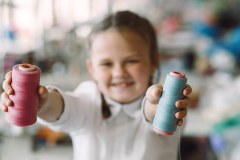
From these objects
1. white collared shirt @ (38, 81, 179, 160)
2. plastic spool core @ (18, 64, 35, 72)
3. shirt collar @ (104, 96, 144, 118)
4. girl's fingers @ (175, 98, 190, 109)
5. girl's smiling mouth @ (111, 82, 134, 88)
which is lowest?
white collared shirt @ (38, 81, 179, 160)

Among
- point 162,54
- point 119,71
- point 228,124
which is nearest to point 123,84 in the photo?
point 119,71

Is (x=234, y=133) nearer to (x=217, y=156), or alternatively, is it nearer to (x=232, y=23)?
(x=217, y=156)

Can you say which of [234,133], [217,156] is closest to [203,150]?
[217,156]

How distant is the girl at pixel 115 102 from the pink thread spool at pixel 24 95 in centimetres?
4

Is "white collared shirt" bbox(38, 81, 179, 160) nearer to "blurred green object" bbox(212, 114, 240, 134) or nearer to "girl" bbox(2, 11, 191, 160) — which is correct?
A: "girl" bbox(2, 11, 191, 160)

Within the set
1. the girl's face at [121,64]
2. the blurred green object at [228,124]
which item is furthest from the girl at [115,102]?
the blurred green object at [228,124]

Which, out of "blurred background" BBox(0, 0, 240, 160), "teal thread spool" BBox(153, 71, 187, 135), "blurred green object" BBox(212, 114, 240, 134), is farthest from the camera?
"blurred green object" BBox(212, 114, 240, 134)

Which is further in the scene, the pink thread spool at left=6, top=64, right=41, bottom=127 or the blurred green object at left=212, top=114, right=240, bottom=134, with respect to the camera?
the blurred green object at left=212, top=114, right=240, bottom=134

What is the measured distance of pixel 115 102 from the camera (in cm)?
40

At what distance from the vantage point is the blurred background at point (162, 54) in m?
0.47

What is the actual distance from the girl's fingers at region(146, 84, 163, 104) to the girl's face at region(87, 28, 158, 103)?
35mm

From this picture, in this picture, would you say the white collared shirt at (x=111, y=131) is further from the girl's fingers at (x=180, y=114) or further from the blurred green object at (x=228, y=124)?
the blurred green object at (x=228, y=124)

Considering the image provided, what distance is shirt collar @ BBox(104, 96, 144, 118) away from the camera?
1.30 ft

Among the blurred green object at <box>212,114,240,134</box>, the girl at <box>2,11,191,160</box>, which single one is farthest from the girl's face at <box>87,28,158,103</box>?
the blurred green object at <box>212,114,240,134</box>
